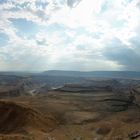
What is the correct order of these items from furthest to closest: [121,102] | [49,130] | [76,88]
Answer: [76,88]
[121,102]
[49,130]

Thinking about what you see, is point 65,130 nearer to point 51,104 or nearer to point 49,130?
point 49,130

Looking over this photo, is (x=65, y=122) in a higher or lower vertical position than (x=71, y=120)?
lower

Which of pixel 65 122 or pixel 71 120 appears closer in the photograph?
pixel 65 122

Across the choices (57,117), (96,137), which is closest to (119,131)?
(96,137)

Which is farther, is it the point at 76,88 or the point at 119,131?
the point at 76,88

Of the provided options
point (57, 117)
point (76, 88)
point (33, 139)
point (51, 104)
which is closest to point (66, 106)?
point (51, 104)

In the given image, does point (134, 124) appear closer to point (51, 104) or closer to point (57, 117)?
point (57, 117)

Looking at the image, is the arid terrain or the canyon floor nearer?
the canyon floor

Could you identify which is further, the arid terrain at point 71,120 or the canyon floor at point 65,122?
the arid terrain at point 71,120

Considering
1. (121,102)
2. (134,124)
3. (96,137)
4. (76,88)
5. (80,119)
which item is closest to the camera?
(96,137)
